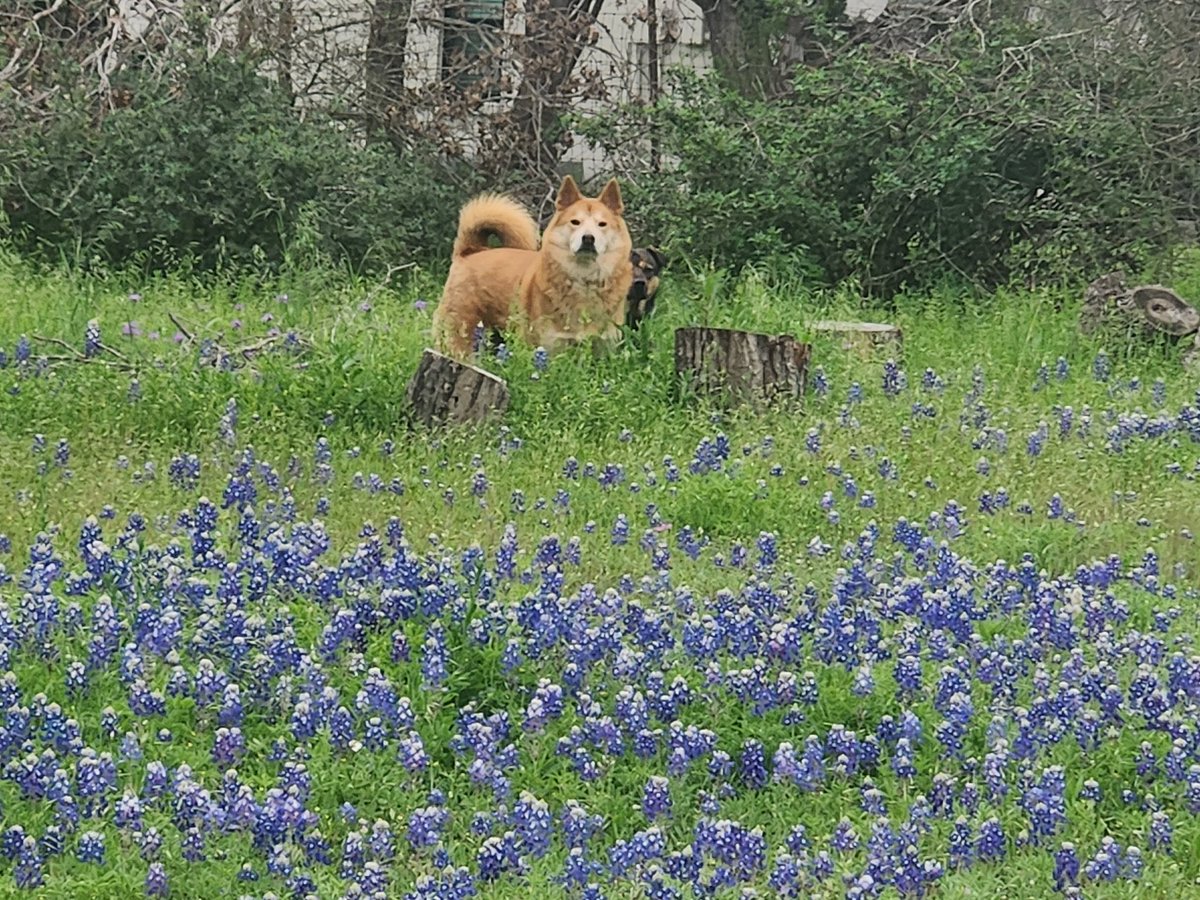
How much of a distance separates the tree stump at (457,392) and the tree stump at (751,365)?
102 cm

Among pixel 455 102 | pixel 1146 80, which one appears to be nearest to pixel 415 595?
pixel 1146 80

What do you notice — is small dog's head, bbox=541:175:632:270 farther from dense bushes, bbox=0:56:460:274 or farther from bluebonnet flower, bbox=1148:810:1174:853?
bluebonnet flower, bbox=1148:810:1174:853

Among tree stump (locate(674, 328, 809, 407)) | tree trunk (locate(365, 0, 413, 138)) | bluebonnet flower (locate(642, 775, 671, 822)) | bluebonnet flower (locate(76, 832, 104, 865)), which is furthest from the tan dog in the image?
bluebonnet flower (locate(76, 832, 104, 865))

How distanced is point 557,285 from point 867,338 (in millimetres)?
1604

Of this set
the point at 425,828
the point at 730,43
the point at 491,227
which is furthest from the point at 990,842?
the point at 730,43

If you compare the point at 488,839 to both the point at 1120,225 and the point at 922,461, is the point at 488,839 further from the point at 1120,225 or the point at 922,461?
the point at 1120,225

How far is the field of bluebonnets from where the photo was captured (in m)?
3.42

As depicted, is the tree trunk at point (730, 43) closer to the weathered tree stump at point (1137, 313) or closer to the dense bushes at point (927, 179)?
the dense bushes at point (927, 179)

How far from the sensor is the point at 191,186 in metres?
12.2

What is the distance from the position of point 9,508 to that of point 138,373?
1962 millimetres

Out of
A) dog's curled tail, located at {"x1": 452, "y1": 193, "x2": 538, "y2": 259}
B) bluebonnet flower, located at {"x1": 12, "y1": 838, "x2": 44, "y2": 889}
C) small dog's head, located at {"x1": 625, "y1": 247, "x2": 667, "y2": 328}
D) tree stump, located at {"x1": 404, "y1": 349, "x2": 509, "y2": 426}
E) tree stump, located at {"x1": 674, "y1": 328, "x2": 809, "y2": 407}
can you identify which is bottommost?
bluebonnet flower, located at {"x1": 12, "y1": 838, "x2": 44, "y2": 889}

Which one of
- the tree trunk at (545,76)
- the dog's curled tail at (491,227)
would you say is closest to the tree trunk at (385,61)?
the tree trunk at (545,76)

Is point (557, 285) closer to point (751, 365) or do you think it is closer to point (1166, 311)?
point (751, 365)

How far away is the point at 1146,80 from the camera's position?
39.4 feet
